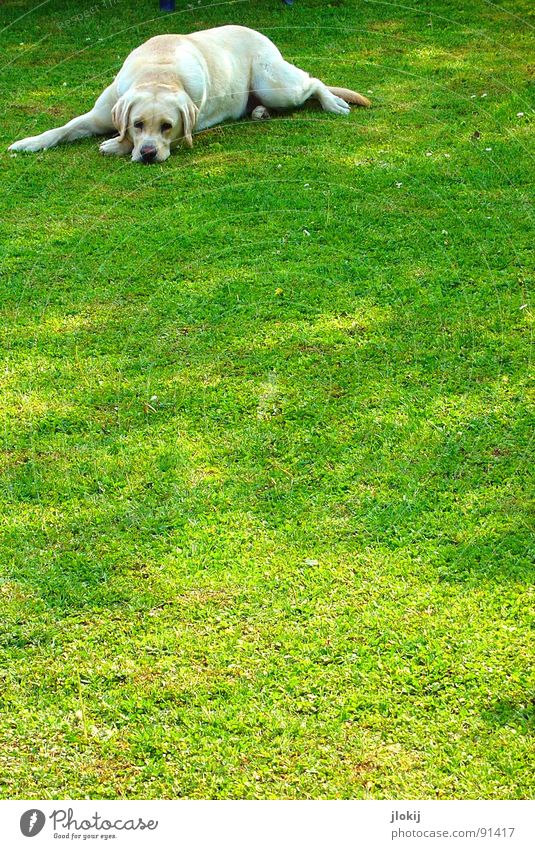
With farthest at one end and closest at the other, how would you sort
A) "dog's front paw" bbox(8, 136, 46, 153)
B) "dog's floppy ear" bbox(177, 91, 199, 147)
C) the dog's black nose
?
"dog's front paw" bbox(8, 136, 46, 153) → "dog's floppy ear" bbox(177, 91, 199, 147) → the dog's black nose

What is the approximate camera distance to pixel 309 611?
12.9ft

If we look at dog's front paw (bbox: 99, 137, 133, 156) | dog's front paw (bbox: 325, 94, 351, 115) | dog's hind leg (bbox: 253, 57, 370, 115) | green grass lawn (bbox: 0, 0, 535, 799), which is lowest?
green grass lawn (bbox: 0, 0, 535, 799)

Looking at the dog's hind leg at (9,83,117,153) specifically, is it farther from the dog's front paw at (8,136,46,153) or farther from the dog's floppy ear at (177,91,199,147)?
the dog's floppy ear at (177,91,199,147)

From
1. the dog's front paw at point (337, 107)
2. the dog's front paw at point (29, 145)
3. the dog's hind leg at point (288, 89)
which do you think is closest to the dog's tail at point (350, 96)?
the dog's hind leg at point (288, 89)

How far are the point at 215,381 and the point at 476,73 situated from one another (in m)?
6.46

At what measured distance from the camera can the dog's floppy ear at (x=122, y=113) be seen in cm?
831

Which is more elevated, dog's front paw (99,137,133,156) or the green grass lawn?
dog's front paw (99,137,133,156)

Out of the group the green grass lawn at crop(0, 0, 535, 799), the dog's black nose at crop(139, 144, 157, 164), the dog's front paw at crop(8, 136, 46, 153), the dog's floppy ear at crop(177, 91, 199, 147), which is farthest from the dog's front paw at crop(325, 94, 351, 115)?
the dog's front paw at crop(8, 136, 46, 153)

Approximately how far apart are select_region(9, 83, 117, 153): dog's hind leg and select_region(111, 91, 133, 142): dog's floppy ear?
0.79 feet

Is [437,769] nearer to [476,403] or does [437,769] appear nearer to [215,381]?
[476,403]

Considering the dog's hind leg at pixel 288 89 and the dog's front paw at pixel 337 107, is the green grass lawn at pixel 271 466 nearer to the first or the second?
the dog's front paw at pixel 337 107

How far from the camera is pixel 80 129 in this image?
28.8 feet

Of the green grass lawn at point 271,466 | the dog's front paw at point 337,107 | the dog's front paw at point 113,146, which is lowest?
the green grass lawn at point 271,466

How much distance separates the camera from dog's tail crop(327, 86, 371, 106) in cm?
949
